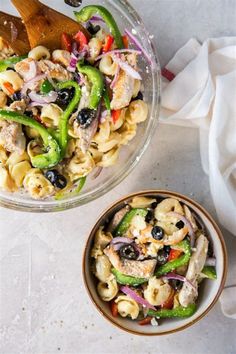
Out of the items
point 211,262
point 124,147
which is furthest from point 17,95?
point 211,262

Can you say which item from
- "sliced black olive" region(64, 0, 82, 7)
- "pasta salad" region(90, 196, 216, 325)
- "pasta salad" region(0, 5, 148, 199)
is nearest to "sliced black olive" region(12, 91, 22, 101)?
"pasta salad" region(0, 5, 148, 199)

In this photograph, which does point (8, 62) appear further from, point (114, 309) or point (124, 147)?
point (114, 309)

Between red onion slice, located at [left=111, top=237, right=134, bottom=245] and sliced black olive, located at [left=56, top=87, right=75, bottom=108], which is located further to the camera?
red onion slice, located at [left=111, top=237, right=134, bottom=245]

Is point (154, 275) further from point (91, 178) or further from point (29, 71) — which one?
point (29, 71)

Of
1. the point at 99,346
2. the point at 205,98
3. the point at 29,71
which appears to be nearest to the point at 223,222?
the point at 205,98

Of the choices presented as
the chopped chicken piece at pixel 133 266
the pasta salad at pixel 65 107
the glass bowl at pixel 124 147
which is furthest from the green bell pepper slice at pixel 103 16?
the chopped chicken piece at pixel 133 266

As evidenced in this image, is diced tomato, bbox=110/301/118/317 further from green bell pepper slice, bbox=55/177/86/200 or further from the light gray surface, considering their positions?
green bell pepper slice, bbox=55/177/86/200
